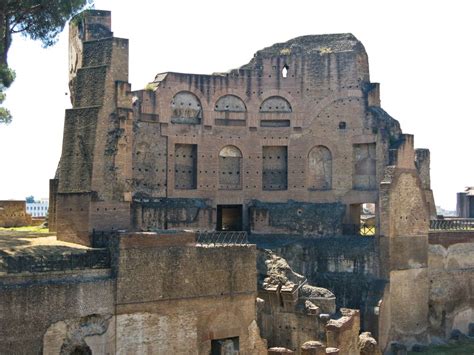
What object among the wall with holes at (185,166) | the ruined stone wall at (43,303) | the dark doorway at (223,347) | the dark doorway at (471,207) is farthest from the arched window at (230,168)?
the dark doorway at (471,207)

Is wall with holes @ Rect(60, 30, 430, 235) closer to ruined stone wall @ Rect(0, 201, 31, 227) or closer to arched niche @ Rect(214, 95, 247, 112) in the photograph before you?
arched niche @ Rect(214, 95, 247, 112)

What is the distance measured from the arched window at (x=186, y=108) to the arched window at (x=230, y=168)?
6.22 feet

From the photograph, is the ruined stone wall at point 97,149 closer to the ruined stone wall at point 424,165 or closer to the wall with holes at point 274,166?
the wall with holes at point 274,166

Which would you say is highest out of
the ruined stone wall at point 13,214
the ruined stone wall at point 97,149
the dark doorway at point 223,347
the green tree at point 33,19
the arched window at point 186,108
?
the green tree at point 33,19

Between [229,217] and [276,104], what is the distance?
18.6ft

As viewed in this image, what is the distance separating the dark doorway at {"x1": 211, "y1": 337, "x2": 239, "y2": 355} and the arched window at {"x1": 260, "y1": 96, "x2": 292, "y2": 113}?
13.0 meters

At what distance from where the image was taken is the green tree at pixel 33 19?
20.2 metres

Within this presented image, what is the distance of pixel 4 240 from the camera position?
63.0ft

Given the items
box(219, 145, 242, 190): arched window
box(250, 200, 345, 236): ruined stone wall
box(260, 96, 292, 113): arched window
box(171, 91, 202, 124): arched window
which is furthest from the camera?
box(260, 96, 292, 113): arched window

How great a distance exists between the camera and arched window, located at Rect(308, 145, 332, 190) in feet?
94.3

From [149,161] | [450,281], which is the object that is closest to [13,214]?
[149,161]

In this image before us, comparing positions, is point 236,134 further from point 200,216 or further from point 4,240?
point 4,240

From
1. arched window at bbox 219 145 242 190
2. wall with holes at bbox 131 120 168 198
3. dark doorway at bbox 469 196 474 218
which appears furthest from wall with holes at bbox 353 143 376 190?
dark doorway at bbox 469 196 474 218

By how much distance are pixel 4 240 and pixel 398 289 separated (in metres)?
14.5
